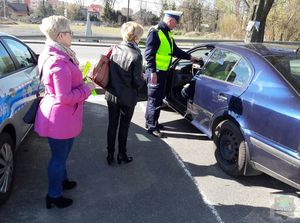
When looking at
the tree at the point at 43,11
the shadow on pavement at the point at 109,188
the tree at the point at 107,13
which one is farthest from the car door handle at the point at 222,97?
the tree at the point at 43,11

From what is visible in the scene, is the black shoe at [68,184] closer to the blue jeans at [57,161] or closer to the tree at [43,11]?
the blue jeans at [57,161]

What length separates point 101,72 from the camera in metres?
4.06

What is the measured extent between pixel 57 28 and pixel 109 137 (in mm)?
1845

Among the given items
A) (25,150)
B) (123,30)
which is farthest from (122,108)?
(25,150)

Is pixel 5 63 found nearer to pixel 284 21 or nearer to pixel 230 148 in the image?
pixel 230 148

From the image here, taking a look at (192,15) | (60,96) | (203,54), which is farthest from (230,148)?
(192,15)

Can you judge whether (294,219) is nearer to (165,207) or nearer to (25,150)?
(165,207)

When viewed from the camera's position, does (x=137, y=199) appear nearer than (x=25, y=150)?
Yes

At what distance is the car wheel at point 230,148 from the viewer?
4.08 metres

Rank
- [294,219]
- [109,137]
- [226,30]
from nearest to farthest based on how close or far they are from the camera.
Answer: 1. [294,219]
2. [109,137]
3. [226,30]

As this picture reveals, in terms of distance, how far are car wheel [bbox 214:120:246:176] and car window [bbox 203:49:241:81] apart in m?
0.71

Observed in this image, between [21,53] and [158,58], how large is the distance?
1.95 meters

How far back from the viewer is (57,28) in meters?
2.90

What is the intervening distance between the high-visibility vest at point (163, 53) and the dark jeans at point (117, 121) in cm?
127
